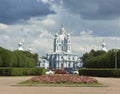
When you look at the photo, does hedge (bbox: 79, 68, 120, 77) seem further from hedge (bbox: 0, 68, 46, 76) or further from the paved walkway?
the paved walkway

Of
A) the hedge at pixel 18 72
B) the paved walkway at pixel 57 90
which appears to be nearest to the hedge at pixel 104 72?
the hedge at pixel 18 72

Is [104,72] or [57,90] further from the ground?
[104,72]

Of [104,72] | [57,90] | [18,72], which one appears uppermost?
[18,72]

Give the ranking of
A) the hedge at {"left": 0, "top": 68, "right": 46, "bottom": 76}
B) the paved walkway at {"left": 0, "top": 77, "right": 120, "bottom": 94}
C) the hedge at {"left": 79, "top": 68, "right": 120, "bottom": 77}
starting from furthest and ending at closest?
the hedge at {"left": 0, "top": 68, "right": 46, "bottom": 76}, the hedge at {"left": 79, "top": 68, "right": 120, "bottom": 77}, the paved walkway at {"left": 0, "top": 77, "right": 120, "bottom": 94}

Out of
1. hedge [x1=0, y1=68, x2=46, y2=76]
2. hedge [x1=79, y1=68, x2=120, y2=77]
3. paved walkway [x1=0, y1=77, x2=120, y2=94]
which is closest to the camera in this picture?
paved walkway [x1=0, y1=77, x2=120, y2=94]

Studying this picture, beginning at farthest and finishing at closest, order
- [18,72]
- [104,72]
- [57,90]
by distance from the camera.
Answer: [18,72] → [104,72] → [57,90]

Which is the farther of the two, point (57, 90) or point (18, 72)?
point (18, 72)

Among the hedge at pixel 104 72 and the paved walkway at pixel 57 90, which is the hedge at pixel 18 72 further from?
the paved walkway at pixel 57 90

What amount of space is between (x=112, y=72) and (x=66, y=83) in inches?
1393

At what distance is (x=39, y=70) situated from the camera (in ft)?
278

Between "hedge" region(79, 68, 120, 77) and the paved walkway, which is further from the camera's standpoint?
"hedge" region(79, 68, 120, 77)

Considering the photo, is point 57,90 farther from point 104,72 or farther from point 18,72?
point 18,72

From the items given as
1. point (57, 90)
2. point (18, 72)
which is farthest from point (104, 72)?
point (57, 90)

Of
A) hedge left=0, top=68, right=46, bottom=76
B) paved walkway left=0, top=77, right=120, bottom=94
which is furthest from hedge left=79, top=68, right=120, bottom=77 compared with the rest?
paved walkway left=0, top=77, right=120, bottom=94
